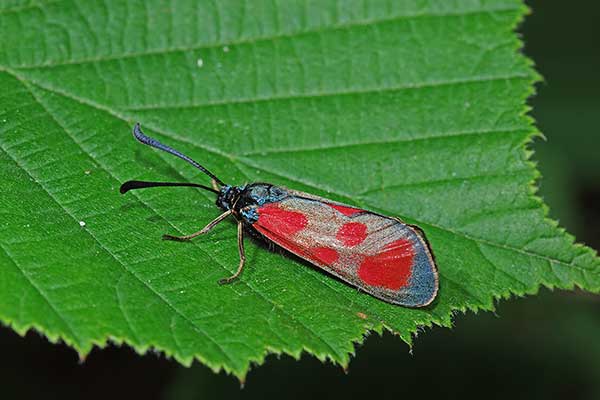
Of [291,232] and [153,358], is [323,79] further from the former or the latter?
[153,358]

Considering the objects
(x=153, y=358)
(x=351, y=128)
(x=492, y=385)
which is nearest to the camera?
(x=351, y=128)

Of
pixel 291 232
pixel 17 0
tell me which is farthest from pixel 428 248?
pixel 17 0

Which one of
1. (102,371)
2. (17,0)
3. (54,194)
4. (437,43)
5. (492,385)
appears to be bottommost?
(492,385)

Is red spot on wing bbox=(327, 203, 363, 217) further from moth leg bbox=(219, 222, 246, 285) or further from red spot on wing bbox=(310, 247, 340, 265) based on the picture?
moth leg bbox=(219, 222, 246, 285)

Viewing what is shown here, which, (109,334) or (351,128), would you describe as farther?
(351,128)

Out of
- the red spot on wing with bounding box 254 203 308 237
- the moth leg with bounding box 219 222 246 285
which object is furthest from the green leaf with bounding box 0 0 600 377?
the red spot on wing with bounding box 254 203 308 237

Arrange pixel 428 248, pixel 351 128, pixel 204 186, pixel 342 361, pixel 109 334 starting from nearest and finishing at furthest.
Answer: pixel 109 334
pixel 342 361
pixel 428 248
pixel 204 186
pixel 351 128

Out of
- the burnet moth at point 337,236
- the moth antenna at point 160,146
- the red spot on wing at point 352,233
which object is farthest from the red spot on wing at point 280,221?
the moth antenna at point 160,146
